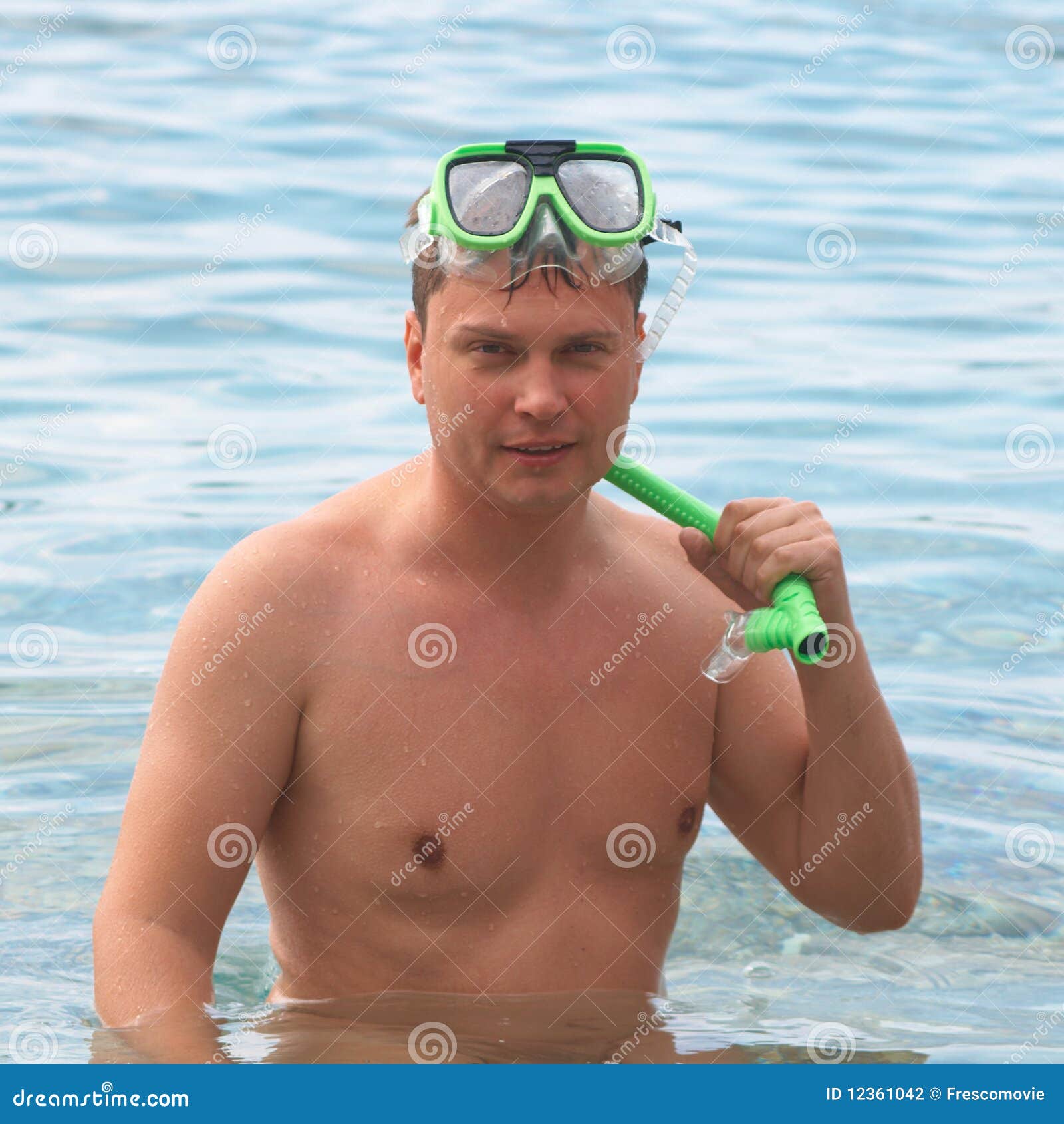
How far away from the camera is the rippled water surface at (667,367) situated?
4.17 meters

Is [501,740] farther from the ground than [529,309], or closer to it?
closer to it

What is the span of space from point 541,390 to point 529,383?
0.02m

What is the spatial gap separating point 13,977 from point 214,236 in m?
5.90

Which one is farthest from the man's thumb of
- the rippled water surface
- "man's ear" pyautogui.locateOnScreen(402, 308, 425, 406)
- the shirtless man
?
the rippled water surface

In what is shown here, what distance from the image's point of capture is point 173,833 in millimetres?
2824

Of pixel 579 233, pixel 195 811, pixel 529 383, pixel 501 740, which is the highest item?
pixel 579 233

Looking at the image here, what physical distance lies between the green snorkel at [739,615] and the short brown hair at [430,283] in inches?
11.0

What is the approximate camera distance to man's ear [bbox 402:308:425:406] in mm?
2969

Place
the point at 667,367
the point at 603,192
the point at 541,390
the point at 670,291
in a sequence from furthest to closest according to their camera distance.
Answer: the point at 667,367 < the point at 670,291 < the point at 603,192 < the point at 541,390

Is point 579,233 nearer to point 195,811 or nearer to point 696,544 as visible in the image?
point 696,544

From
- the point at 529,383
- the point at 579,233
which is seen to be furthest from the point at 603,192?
the point at 529,383

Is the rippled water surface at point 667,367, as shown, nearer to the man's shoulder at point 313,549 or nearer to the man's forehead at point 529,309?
the man's shoulder at point 313,549

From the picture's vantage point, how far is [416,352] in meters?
3.00

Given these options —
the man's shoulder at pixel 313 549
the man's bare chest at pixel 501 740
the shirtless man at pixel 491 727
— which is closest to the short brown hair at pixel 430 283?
the shirtless man at pixel 491 727
